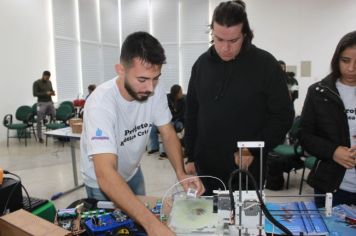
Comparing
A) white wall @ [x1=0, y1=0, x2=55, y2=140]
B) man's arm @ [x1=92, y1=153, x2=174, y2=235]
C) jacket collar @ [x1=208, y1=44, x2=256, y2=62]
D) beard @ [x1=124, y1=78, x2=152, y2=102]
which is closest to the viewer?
man's arm @ [x1=92, y1=153, x2=174, y2=235]

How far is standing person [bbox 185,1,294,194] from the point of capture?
1.43 meters

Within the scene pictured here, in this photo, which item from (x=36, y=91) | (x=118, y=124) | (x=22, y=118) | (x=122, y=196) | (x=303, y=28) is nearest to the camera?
(x=122, y=196)

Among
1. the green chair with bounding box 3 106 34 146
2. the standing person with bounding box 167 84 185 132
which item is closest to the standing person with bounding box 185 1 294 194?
the standing person with bounding box 167 84 185 132

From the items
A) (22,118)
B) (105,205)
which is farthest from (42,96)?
(105,205)

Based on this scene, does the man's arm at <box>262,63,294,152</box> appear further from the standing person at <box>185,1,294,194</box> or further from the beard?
the beard

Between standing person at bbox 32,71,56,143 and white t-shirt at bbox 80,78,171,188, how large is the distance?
5.40 metres

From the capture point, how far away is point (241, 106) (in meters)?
1.45

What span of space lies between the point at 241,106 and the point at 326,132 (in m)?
0.41

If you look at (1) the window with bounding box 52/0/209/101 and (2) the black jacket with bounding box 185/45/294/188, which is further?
(1) the window with bounding box 52/0/209/101

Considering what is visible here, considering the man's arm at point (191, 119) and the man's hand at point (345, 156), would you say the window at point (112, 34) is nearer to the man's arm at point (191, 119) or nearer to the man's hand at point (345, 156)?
the man's arm at point (191, 119)

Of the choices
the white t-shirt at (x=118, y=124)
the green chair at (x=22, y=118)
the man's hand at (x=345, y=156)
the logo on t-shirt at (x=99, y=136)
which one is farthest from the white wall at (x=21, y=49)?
the man's hand at (x=345, y=156)

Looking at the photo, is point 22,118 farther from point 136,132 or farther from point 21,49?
point 136,132

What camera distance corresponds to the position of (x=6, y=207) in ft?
4.12

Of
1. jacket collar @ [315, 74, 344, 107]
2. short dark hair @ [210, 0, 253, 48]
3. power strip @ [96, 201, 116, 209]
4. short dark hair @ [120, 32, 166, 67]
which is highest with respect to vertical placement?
short dark hair @ [210, 0, 253, 48]
